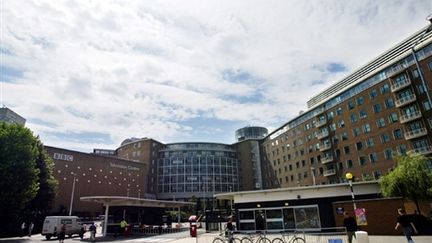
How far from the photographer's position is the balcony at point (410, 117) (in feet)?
134

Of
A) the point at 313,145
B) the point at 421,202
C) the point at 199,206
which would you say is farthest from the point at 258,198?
the point at 199,206

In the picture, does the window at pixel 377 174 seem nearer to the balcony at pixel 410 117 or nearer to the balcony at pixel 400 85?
the balcony at pixel 410 117

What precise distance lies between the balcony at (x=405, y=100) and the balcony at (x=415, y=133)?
14.0ft

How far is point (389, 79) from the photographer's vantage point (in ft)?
150

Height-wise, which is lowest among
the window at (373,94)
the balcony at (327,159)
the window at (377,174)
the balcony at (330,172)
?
the window at (377,174)

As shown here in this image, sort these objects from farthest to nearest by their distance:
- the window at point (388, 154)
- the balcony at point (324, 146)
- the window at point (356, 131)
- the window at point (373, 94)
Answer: the balcony at point (324, 146), the window at point (356, 131), the window at point (373, 94), the window at point (388, 154)

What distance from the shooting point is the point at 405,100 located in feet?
139

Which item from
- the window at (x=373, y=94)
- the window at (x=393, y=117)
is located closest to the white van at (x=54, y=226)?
the window at (x=393, y=117)

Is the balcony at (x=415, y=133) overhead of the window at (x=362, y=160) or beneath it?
overhead

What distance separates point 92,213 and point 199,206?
1210 inches

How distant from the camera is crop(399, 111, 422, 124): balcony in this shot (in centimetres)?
4078

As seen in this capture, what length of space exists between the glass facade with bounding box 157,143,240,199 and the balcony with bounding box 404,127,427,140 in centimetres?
6184

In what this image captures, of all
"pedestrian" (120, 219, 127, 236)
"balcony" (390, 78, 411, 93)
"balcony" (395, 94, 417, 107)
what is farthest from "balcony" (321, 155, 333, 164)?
"pedestrian" (120, 219, 127, 236)

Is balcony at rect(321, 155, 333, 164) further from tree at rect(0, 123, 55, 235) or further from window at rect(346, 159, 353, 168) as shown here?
tree at rect(0, 123, 55, 235)
